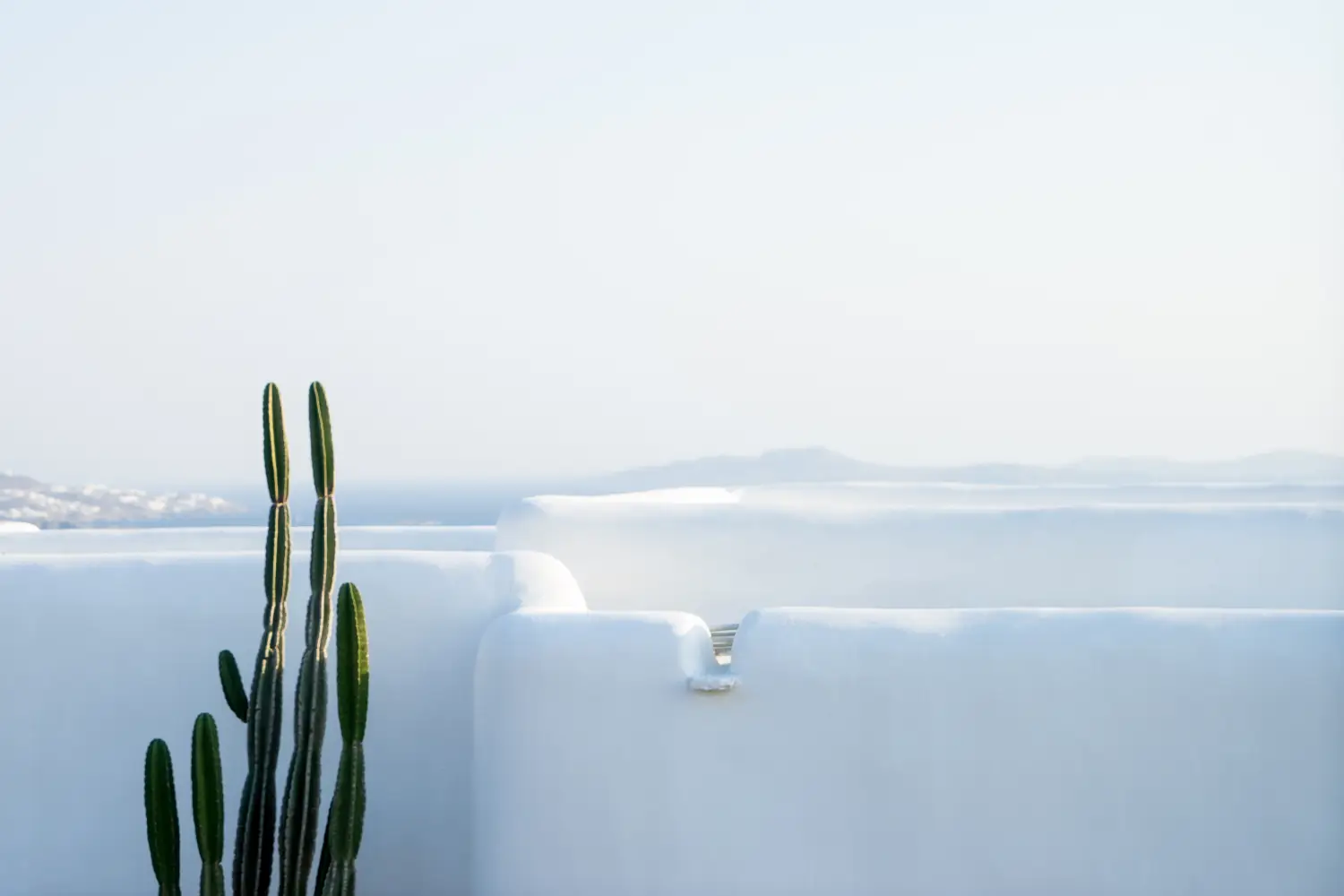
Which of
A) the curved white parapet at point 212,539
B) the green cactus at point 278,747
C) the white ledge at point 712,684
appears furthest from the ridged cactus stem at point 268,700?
the curved white parapet at point 212,539

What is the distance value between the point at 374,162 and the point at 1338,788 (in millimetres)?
10843

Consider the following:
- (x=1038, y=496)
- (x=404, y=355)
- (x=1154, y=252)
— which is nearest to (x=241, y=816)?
(x=1038, y=496)

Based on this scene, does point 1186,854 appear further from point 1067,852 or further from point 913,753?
point 913,753

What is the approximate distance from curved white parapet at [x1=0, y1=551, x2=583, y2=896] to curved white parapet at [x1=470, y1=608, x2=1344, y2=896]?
0.44m

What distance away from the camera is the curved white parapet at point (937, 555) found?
6262 millimetres

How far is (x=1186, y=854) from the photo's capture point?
14.3ft

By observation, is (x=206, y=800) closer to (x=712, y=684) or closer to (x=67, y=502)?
(x=712, y=684)

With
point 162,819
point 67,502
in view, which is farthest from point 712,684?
point 67,502

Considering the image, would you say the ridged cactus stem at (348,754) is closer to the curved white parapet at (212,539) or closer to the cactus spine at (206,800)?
the cactus spine at (206,800)

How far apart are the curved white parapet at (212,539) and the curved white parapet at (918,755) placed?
2428 mm

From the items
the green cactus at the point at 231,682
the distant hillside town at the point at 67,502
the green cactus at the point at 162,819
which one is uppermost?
the distant hillside town at the point at 67,502

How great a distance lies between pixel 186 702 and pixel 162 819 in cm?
113

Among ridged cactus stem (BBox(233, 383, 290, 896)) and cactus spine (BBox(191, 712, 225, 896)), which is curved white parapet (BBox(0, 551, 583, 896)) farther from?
cactus spine (BBox(191, 712, 225, 896))

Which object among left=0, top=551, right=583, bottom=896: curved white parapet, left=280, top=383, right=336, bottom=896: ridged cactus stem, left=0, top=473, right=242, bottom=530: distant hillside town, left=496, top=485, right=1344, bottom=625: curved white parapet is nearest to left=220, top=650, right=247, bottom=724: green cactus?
left=280, top=383, right=336, bottom=896: ridged cactus stem
